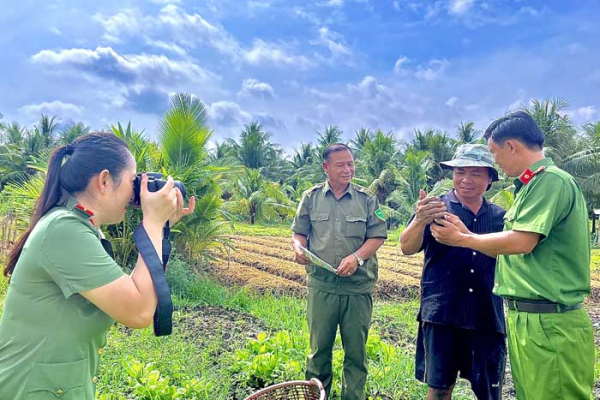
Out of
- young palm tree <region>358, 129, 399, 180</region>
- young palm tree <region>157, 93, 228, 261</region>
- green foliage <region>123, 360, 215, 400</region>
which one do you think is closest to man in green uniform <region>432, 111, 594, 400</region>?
green foliage <region>123, 360, 215, 400</region>

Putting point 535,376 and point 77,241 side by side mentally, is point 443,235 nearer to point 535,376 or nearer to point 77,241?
point 535,376

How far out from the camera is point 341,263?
114 inches

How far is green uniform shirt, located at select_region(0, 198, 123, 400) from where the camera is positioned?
117cm

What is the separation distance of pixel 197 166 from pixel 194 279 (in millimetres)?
1833

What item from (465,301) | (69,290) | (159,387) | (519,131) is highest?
(519,131)

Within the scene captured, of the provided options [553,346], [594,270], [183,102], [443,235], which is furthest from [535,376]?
[594,270]

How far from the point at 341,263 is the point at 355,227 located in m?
0.29

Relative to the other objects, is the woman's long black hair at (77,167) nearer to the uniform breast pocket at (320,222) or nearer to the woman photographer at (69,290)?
the woman photographer at (69,290)

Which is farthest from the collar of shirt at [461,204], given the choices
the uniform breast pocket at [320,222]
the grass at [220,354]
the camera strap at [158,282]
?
the camera strap at [158,282]

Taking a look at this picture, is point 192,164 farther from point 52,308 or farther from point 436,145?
point 436,145

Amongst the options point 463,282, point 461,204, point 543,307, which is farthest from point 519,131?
point 463,282

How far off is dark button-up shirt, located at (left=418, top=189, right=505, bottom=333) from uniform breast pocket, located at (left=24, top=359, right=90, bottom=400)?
6.02ft

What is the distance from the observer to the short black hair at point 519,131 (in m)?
2.01

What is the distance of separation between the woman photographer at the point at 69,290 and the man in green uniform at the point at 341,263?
1763 mm
